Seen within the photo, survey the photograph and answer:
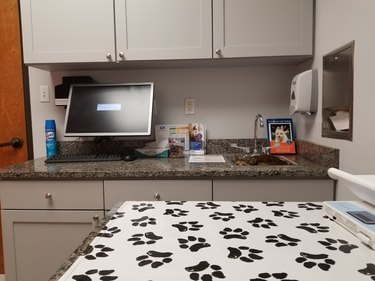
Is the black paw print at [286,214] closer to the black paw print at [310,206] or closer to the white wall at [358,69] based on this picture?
the black paw print at [310,206]

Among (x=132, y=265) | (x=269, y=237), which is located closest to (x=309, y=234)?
(x=269, y=237)

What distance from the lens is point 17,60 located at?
2.04 meters

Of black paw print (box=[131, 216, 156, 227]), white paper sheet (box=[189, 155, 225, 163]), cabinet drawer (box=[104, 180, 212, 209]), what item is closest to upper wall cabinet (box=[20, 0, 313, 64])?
white paper sheet (box=[189, 155, 225, 163])

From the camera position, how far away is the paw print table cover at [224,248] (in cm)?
50

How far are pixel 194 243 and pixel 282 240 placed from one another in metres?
0.19

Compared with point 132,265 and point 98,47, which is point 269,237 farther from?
point 98,47

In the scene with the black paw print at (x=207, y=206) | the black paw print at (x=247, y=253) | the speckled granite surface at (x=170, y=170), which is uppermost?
the black paw print at (x=207, y=206)

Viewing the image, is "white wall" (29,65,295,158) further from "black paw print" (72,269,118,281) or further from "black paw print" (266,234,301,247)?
"black paw print" (72,269,118,281)

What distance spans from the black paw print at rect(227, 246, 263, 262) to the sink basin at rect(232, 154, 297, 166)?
1103mm


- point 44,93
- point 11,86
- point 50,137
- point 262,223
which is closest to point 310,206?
point 262,223

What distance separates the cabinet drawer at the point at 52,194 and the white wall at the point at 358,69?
1221 mm

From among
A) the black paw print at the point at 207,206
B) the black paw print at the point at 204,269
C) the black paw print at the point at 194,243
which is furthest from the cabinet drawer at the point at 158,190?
the black paw print at the point at 204,269

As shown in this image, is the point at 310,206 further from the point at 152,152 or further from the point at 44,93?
the point at 44,93

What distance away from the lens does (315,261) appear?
54 cm
